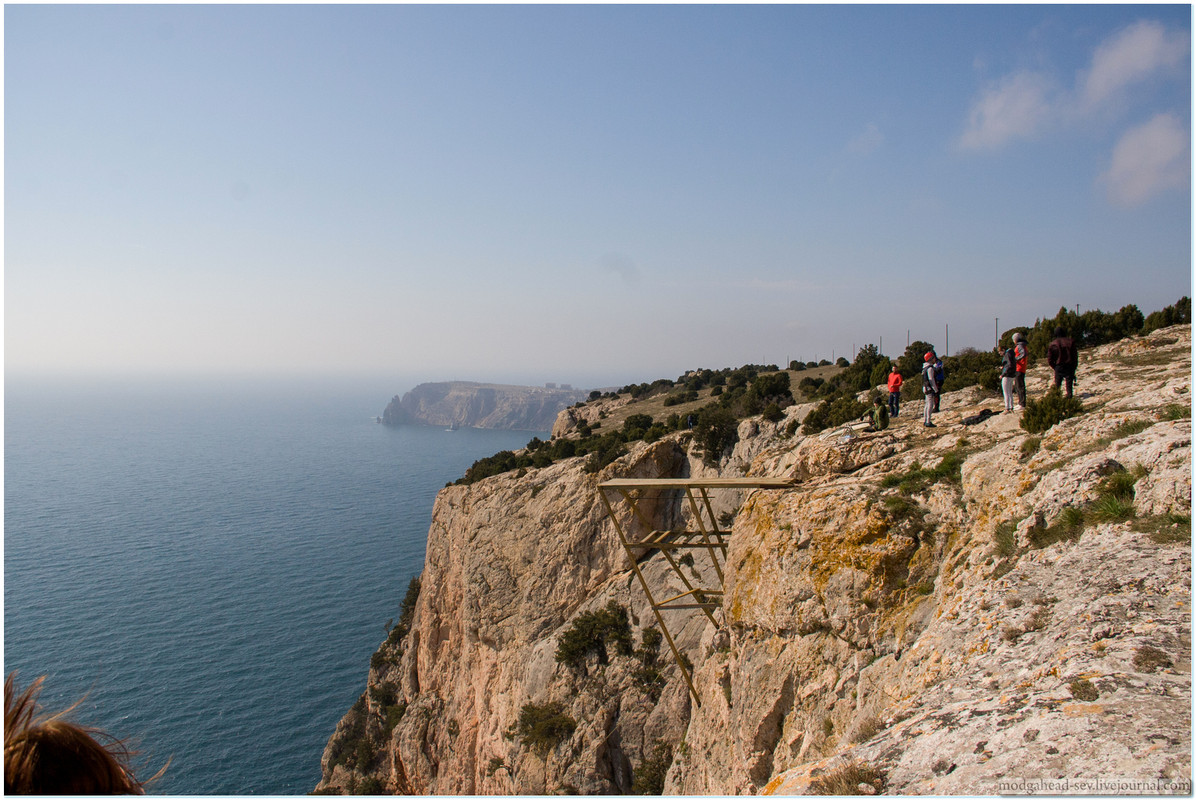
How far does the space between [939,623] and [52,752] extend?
8.78m

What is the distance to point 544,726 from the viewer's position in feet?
77.4

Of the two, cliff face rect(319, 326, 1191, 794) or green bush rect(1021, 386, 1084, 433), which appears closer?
cliff face rect(319, 326, 1191, 794)

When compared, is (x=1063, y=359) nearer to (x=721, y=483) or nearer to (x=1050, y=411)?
(x=1050, y=411)

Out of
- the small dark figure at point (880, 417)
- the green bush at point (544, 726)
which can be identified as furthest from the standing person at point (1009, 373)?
the green bush at point (544, 726)

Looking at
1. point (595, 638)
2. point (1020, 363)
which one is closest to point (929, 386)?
point (1020, 363)

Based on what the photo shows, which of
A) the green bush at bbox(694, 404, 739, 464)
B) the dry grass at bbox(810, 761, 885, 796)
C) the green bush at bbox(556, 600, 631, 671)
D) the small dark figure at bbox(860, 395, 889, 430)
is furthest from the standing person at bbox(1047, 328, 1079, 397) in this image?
the green bush at bbox(556, 600, 631, 671)

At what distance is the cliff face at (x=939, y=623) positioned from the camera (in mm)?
5312

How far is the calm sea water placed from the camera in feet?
135

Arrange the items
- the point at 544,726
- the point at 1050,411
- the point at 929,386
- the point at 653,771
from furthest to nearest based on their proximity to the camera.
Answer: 1. the point at 544,726
2. the point at 653,771
3. the point at 929,386
4. the point at 1050,411

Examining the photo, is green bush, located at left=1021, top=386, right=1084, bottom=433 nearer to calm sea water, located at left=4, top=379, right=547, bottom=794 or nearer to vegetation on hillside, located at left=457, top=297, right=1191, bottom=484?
vegetation on hillside, located at left=457, top=297, right=1191, bottom=484

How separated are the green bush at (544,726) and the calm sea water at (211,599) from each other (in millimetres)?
12362

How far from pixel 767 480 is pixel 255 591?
60782 mm

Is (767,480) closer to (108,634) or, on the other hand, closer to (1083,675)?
(1083,675)

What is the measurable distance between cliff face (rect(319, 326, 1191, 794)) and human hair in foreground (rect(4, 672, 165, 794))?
5064mm
